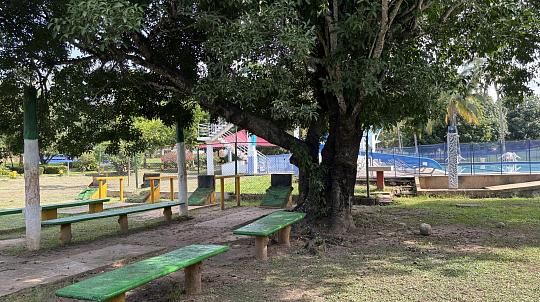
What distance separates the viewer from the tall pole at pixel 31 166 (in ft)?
27.5

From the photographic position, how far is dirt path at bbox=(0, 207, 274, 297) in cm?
655

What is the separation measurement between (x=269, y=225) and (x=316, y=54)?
9.73 feet

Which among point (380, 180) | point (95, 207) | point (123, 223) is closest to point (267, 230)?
point (123, 223)

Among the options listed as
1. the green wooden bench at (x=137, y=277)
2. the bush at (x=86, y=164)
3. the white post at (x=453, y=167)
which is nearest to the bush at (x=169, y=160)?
the bush at (x=86, y=164)

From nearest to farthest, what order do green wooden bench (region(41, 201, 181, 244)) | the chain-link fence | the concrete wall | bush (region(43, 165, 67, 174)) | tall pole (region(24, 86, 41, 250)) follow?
1. tall pole (region(24, 86, 41, 250))
2. green wooden bench (region(41, 201, 181, 244))
3. the concrete wall
4. the chain-link fence
5. bush (region(43, 165, 67, 174))

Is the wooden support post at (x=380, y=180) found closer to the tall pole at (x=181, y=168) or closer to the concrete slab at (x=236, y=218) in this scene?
the concrete slab at (x=236, y=218)

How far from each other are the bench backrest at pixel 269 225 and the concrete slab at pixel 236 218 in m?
2.66

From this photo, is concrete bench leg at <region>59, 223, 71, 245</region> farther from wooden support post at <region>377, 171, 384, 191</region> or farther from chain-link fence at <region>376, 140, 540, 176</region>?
chain-link fence at <region>376, 140, 540, 176</region>

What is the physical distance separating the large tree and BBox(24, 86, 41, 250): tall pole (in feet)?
5.14

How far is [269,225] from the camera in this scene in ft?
23.3

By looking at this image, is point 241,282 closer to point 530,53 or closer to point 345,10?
point 345,10

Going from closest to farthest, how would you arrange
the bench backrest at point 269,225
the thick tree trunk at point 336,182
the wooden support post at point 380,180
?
1. the bench backrest at point 269,225
2. the thick tree trunk at point 336,182
3. the wooden support post at point 380,180

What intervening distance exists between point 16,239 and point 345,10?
794 cm

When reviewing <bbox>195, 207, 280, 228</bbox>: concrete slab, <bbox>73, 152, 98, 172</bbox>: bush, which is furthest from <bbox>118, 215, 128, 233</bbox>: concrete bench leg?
<bbox>73, 152, 98, 172</bbox>: bush
